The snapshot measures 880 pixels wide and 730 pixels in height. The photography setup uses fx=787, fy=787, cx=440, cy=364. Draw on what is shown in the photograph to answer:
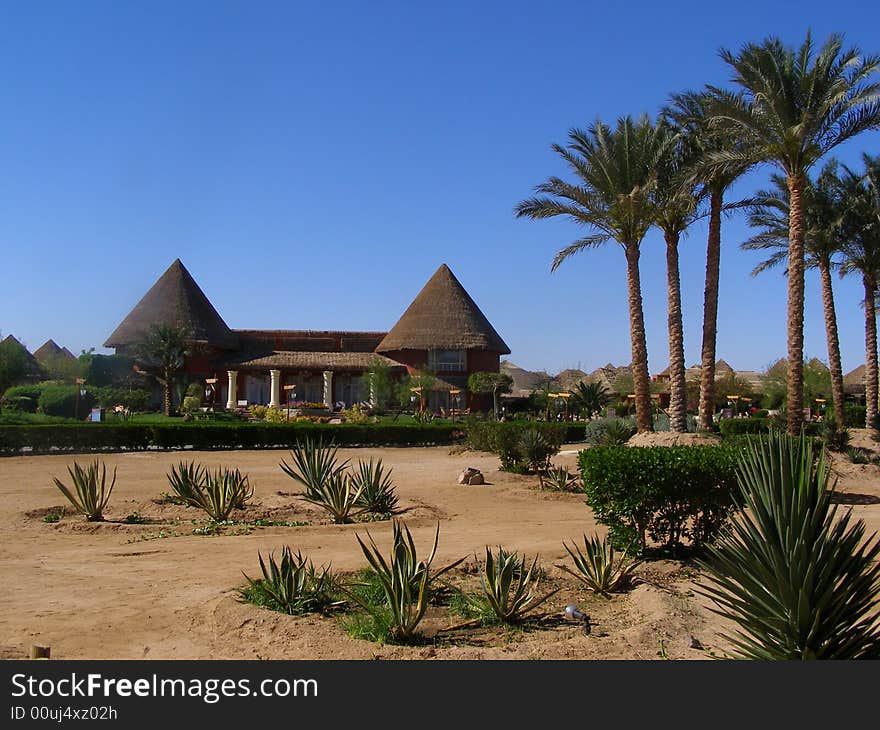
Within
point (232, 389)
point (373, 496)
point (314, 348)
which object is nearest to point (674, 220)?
point (373, 496)

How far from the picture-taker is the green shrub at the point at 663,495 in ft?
27.2

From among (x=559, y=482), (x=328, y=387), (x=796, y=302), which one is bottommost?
(x=559, y=482)

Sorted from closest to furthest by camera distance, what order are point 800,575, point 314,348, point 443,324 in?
point 800,575 → point 443,324 → point 314,348

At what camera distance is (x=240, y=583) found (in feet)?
24.0

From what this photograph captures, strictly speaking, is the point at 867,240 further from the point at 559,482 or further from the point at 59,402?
the point at 59,402

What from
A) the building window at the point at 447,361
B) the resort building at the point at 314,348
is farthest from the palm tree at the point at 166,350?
the building window at the point at 447,361

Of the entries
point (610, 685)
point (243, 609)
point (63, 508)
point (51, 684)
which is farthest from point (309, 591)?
point (63, 508)

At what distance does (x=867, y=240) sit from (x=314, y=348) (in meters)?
30.8

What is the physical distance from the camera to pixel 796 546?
428 cm

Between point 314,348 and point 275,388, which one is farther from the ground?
point 314,348

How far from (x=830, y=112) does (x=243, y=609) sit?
1967cm

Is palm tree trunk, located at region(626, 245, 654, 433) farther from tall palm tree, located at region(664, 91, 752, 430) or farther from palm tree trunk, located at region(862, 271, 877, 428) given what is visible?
palm tree trunk, located at region(862, 271, 877, 428)

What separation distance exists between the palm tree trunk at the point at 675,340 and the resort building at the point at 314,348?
70.9 ft

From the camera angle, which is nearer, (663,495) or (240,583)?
(240,583)
